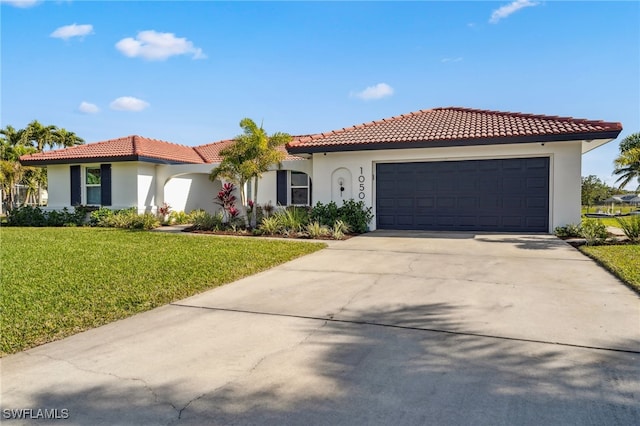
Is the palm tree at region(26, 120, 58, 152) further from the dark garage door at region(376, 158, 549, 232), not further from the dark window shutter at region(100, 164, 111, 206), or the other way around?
the dark garage door at region(376, 158, 549, 232)

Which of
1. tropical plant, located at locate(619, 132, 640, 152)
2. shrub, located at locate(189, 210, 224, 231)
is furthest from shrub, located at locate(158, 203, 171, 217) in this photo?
tropical plant, located at locate(619, 132, 640, 152)

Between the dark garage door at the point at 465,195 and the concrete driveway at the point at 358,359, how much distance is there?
7.25m

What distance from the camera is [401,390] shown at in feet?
9.87

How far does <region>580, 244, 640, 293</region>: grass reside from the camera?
6.30 m

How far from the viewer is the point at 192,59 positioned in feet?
46.1

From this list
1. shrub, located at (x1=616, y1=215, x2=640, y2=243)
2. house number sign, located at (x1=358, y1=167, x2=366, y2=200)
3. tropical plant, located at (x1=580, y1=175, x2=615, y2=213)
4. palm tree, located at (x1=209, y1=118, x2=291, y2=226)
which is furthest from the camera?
tropical plant, located at (x1=580, y1=175, x2=615, y2=213)

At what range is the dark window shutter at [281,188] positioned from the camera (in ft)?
62.1

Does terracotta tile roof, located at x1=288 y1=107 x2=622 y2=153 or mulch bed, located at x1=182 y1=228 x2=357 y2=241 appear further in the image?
mulch bed, located at x1=182 y1=228 x2=357 y2=241

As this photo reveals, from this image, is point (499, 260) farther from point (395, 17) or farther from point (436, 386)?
point (395, 17)

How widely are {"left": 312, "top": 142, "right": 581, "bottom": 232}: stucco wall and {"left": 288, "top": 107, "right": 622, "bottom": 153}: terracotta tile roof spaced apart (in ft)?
1.89

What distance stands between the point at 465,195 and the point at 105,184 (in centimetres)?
1581

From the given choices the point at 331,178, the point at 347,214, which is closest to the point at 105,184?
A: the point at 331,178

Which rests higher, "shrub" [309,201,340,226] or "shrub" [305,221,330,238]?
"shrub" [309,201,340,226]

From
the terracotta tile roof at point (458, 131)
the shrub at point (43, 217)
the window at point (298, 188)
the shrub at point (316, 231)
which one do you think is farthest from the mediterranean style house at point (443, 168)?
the shrub at point (316, 231)
